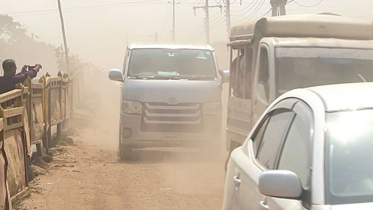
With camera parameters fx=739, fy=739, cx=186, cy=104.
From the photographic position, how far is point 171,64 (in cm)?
1478

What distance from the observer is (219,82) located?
1461cm

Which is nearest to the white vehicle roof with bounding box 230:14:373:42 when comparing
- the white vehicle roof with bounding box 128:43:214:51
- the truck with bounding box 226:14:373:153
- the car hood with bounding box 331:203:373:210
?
the truck with bounding box 226:14:373:153

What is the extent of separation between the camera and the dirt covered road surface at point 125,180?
9.79 meters

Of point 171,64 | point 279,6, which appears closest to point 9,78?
point 171,64

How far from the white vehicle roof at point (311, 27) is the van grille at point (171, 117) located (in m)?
3.97

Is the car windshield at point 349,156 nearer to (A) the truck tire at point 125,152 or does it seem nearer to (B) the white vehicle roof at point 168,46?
(A) the truck tire at point 125,152

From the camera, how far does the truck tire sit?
14.5 m

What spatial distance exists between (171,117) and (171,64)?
1155 mm

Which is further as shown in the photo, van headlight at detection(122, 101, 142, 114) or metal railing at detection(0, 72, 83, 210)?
van headlight at detection(122, 101, 142, 114)

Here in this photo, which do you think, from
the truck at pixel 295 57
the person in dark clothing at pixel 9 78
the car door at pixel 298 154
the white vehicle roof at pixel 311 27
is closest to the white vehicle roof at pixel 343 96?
the car door at pixel 298 154

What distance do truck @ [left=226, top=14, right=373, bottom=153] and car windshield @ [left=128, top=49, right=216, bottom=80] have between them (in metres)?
3.70

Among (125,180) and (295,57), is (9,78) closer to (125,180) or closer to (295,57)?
(125,180)

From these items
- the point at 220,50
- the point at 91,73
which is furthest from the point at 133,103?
the point at 220,50

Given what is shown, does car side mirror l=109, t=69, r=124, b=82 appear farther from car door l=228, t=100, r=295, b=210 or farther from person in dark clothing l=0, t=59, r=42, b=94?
car door l=228, t=100, r=295, b=210
